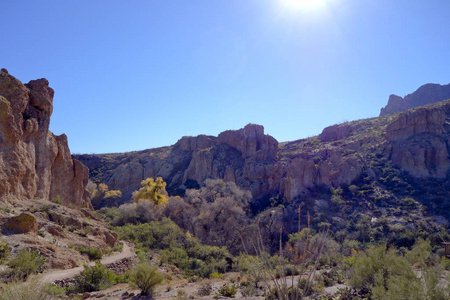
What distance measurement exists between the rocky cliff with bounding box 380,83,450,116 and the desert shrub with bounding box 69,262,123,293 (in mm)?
96009

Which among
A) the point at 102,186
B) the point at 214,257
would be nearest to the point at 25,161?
the point at 214,257

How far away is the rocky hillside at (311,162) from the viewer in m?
34.5

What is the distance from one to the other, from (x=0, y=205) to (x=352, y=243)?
76.5ft

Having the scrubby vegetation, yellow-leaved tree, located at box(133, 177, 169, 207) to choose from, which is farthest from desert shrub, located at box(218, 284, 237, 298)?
yellow-leaved tree, located at box(133, 177, 169, 207)

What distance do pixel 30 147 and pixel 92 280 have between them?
9585 mm

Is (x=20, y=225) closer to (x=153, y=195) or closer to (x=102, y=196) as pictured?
(x=153, y=195)

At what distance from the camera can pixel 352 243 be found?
22.4 m

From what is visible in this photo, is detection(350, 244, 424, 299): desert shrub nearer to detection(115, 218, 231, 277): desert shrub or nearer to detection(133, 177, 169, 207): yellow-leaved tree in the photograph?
detection(115, 218, 231, 277): desert shrub

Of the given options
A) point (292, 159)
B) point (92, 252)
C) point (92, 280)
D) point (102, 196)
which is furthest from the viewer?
point (102, 196)

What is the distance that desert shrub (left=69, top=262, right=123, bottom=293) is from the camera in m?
8.73

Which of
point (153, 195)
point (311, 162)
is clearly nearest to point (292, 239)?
point (311, 162)

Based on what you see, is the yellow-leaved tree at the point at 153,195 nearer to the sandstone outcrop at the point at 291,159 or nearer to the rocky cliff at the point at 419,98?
the sandstone outcrop at the point at 291,159

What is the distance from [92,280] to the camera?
→ 363 inches

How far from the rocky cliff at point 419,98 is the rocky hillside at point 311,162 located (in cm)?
3795
